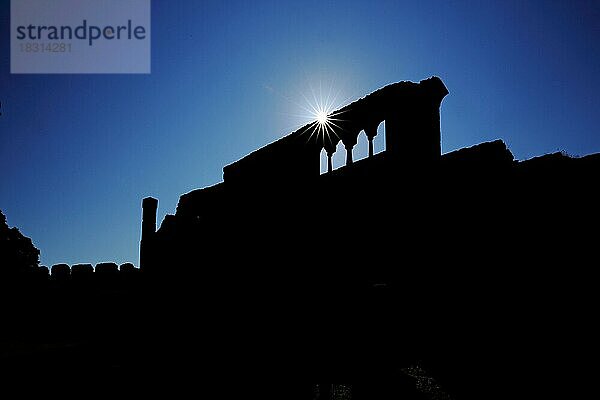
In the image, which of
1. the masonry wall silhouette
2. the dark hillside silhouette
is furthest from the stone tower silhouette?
the masonry wall silhouette

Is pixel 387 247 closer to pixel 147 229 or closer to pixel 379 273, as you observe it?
pixel 379 273

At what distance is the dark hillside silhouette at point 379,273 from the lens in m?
3.75

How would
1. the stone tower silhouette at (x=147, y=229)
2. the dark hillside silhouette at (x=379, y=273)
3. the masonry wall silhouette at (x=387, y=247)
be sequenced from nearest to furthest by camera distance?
the dark hillside silhouette at (x=379, y=273)
the masonry wall silhouette at (x=387, y=247)
the stone tower silhouette at (x=147, y=229)

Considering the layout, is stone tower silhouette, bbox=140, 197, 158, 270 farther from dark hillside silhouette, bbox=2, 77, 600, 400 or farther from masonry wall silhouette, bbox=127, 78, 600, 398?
masonry wall silhouette, bbox=127, 78, 600, 398

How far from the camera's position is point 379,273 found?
22.6ft

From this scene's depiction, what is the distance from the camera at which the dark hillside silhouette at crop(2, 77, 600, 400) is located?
12.3ft

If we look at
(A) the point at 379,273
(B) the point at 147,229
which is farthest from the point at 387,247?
(B) the point at 147,229

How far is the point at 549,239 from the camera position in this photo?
15.9 feet

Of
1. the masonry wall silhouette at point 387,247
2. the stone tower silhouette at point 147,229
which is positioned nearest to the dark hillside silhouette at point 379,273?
the masonry wall silhouette at point 387,247

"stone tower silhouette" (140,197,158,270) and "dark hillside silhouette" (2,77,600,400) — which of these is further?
"stone tower silhouette" (140,197,158,270)

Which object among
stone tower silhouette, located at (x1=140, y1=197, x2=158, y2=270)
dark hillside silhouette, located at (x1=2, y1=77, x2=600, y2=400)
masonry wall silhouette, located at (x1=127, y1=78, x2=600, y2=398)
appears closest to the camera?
dark hillside silhouette, located at (x1=2, y1=77, x2=600, y2=400)

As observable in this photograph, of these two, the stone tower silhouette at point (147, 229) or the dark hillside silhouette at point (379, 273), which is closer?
the dark hillside silhouette at point (379, 273)

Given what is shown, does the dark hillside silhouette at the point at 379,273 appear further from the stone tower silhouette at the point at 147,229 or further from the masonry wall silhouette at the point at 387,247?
the stone tower silhouette at the point at 147,229

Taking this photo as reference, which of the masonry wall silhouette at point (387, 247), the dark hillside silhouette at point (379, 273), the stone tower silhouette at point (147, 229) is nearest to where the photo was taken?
the dark hillside silhouette at point (379, 273)
